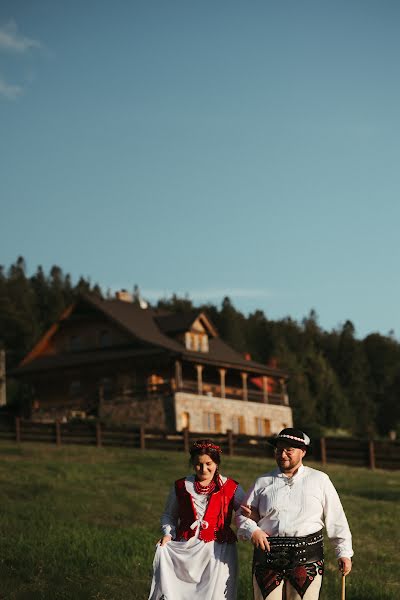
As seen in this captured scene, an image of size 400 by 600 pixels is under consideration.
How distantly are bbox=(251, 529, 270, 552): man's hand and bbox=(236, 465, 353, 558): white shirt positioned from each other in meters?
0.04

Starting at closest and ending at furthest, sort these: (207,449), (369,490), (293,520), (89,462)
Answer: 1. (293,520)
2. (207,449)
3. (369,490)
4. (89,462)

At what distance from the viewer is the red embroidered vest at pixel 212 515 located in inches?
325

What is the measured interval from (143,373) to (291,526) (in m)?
42.9

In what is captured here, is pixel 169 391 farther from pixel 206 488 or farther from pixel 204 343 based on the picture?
pixel 206 488

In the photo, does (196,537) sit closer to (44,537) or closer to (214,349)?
(44,537)

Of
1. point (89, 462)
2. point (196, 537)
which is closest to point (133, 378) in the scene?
Answer: point (89, 462)

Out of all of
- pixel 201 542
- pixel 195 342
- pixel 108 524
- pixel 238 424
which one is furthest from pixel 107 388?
pixel 201 542

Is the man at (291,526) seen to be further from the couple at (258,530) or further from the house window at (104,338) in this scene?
the house window at (104,338)

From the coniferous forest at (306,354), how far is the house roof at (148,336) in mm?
14226

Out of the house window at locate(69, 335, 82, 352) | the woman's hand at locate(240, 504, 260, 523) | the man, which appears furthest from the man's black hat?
the house window at locate(69, 335, 82, 352)

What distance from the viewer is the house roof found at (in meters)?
49.9

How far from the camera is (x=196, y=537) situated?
8.26m

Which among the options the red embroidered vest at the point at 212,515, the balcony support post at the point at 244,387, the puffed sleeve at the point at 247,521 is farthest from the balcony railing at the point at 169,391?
the puffed sleeve at the point at 247,521

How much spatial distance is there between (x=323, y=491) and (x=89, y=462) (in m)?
22.7
